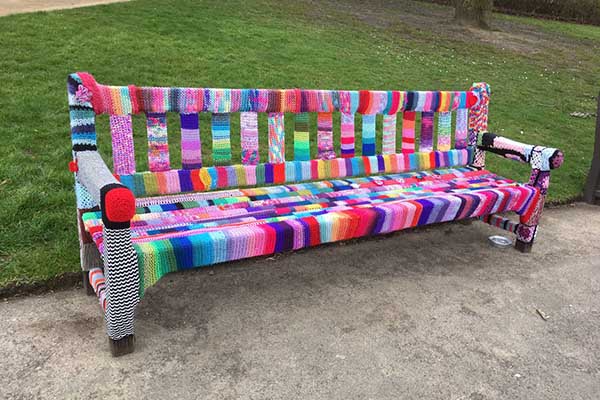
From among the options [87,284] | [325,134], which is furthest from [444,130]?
[87,284]

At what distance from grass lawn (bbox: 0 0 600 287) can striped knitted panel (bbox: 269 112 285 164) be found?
1.30m

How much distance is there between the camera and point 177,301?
3.01 meters

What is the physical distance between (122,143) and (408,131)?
2052 mm

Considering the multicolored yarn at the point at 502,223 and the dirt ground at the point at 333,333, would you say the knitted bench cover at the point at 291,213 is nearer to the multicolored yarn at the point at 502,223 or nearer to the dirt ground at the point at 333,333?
the multicolored yarn at the point at 502,223

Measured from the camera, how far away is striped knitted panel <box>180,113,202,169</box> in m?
3.17

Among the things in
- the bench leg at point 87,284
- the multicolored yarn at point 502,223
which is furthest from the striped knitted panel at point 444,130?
the bench leg at point 87,284

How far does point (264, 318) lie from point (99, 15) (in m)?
7.39

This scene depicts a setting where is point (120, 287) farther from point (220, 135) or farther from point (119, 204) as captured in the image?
point (220, 135)

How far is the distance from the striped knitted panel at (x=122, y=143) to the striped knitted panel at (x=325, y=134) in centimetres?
121

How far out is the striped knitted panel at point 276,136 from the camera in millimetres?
3449

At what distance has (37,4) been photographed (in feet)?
31.4

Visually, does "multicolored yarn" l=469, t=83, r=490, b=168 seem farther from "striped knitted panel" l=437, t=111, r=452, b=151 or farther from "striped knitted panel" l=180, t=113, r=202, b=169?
"striped knitted panel" l=180, t=113, r=202, b=169

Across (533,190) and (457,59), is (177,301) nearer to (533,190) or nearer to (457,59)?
(533,190)

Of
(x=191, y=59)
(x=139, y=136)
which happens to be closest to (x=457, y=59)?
(x=191, y=59)
